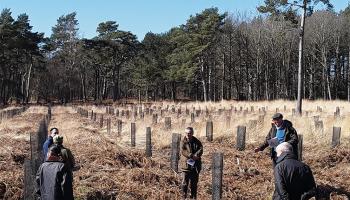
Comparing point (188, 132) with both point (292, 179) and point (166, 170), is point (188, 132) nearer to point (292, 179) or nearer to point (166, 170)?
point (166, 170)

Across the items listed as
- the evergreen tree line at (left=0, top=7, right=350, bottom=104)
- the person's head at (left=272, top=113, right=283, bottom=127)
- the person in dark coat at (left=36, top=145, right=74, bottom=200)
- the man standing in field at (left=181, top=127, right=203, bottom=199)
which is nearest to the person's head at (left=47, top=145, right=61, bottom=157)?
the person in dark coat at (left=36, top=145, right=74, bottom=200)

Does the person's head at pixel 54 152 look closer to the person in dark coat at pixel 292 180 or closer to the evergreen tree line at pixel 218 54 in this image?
the person in dark coat at pixel 292 180

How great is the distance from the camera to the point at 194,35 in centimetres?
6347

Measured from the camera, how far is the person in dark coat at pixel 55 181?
6.41 metres

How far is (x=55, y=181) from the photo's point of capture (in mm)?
6395

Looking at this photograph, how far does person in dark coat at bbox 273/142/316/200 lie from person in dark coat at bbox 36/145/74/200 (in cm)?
258

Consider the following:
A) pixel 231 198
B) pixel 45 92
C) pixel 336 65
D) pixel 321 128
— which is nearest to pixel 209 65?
pixel 336 65

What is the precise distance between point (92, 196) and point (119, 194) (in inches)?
19.7

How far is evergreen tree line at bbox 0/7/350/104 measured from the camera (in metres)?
64.6

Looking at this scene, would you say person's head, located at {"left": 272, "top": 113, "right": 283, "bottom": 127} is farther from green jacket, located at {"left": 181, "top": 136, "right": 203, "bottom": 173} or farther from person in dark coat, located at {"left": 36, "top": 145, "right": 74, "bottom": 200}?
person in dark coat, located at {"left": 36, "top": 145, "right": 74, "bottom": 200}

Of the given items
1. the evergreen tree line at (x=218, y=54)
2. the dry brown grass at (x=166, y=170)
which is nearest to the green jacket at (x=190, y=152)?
the dry brown grass at (x=166, y=170)

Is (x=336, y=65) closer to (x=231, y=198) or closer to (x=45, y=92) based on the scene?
(x=45, y=92)

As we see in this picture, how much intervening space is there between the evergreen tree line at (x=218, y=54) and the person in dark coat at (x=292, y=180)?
52634mm

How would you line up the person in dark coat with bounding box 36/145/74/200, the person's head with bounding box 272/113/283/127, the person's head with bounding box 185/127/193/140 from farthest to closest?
1. the person's head with bounding box 185/127/193/140
2. the person's head with bounding box 272/113/283/127
3. the person in dark coat with bounding box 36/145/74/200
